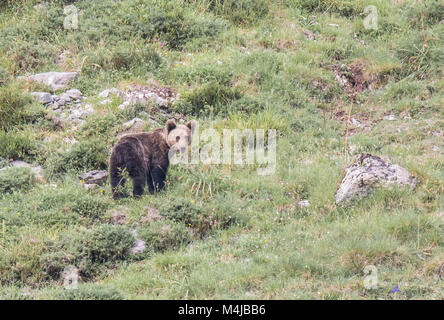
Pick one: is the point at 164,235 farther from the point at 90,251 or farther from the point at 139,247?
the point at 90,251

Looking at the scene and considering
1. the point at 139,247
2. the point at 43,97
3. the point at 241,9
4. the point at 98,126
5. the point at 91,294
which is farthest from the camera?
the point at 241,9

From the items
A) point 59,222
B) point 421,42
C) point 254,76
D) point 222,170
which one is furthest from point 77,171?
point 421,42

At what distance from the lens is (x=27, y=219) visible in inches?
287

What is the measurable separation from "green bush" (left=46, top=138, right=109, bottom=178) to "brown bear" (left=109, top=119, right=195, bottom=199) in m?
0.90

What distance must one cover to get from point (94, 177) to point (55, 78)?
2917 millimetres

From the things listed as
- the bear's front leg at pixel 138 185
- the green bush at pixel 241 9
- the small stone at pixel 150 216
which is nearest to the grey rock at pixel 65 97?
the bear's front leg at pixel 138 185

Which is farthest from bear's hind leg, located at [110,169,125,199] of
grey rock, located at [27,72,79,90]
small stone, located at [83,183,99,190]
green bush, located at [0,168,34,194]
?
grey rock, located at [27,72,79,90]

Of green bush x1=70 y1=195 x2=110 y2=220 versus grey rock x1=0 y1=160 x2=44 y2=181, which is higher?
grey rock x1=0 y1=160 x2=44 y2=181

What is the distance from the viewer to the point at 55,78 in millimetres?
10375

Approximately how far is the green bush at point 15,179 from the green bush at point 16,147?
58 cm

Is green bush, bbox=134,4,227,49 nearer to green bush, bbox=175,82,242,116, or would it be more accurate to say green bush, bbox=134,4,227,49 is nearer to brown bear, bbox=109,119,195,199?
green bush, bbox=175,82,242,116

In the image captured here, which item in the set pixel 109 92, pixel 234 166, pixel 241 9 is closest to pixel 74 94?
pixel 109 92

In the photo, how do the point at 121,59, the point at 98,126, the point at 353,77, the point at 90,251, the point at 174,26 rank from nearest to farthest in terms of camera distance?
the point at 90,251
the point at 98,126
the point at 121,59
the point at 353,77
the point at 174,26

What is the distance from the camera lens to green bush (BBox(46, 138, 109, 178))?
8602 mm
